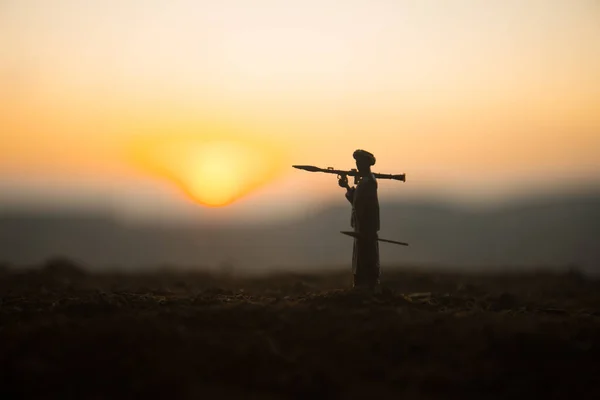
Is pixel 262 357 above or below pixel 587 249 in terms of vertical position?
below

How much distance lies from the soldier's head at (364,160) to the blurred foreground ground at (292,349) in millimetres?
3508

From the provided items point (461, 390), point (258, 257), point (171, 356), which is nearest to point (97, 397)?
point (171, 356)

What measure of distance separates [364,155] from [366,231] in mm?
2147

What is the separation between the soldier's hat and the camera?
19.5 metres

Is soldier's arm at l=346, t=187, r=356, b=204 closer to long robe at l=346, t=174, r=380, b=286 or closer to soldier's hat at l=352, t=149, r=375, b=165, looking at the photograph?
long robe at l=346, t=174, r=380, b=286

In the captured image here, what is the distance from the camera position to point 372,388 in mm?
12273

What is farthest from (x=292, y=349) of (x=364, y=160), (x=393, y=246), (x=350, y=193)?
(x=393, y=246)

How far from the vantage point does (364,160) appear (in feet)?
64.0

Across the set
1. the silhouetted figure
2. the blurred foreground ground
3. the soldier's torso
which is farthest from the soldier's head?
the blurred foreground ground

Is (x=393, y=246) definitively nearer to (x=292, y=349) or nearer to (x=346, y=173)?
(x=346, y=173)

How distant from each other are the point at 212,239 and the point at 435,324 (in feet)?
592

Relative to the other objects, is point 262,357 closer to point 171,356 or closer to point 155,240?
point 171,356

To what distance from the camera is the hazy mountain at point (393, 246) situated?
139m

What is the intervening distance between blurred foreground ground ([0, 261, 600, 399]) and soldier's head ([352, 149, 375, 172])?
3508mm
